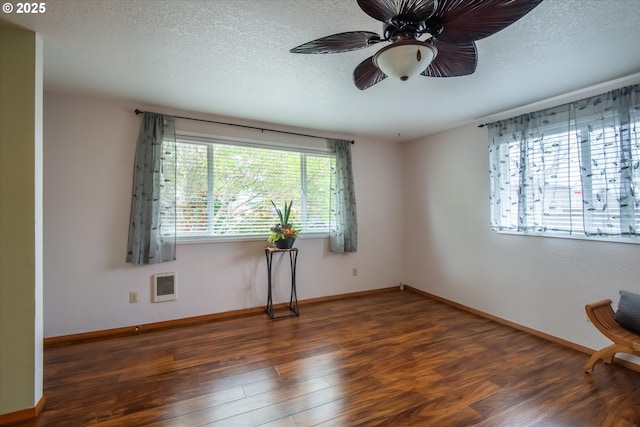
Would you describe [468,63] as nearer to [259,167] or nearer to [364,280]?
[259,167]

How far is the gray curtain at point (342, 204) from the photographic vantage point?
12.3 ft

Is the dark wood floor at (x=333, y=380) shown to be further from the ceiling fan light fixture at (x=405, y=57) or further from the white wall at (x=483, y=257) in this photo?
the ceiling fan light fixture at (x=405, y=57)

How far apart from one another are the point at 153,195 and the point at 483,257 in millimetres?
3720

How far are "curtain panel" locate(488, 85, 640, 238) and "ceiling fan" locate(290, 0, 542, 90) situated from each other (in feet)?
5.58

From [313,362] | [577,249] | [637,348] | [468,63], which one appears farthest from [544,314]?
[468,63]

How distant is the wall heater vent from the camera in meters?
2.85

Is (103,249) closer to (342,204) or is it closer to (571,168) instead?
(342,204)

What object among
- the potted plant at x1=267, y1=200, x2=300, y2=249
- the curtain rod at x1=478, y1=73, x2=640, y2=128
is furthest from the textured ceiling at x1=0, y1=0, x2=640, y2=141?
the potted plant at x1=267, y1=200, x2=300, y2=249

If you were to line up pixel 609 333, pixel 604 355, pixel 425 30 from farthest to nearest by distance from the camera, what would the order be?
pixel 604 355 → pixel 609 333 → pixel 425 30

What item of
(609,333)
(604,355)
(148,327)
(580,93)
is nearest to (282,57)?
(580,93)

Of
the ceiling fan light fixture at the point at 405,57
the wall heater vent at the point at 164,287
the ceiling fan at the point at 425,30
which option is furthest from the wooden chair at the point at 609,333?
the wall heater vent at the point at 164,287

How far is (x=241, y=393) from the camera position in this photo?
5.99ft

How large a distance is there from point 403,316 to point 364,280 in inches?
36.5

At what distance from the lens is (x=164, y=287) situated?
2891mm
